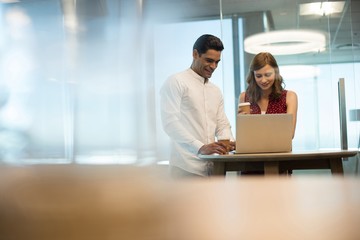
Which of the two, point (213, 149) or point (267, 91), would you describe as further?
point (267, 91)

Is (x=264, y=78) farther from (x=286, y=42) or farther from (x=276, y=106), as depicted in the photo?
(x=286, y=42)

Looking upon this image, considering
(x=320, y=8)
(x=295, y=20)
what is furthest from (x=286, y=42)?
(x=320, y=8)

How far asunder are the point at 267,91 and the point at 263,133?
20 cm

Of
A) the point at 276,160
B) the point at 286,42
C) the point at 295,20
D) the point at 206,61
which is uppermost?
the point at 295,20

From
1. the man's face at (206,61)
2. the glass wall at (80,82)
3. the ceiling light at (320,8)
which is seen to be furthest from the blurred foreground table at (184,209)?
the ceiling light at (320,8)

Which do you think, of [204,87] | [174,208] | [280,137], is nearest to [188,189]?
[174,208]

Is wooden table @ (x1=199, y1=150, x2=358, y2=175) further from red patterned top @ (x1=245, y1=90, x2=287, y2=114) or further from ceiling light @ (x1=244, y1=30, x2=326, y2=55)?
ceiling light @ (x1=244, y1=30, x2=326, y2=55)

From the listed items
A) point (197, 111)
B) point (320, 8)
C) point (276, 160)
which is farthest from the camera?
point (320, 8)

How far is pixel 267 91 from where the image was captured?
997 mm

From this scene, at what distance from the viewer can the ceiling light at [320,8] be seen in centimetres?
263

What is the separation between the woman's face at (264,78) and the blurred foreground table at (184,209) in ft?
2.88

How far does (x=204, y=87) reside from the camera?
1.00 metres

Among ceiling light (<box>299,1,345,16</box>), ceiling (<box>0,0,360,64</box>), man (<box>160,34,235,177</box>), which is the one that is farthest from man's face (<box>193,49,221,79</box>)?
ceiling light (<box>299,1,345,16</box>)

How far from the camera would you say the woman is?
0.99 m
